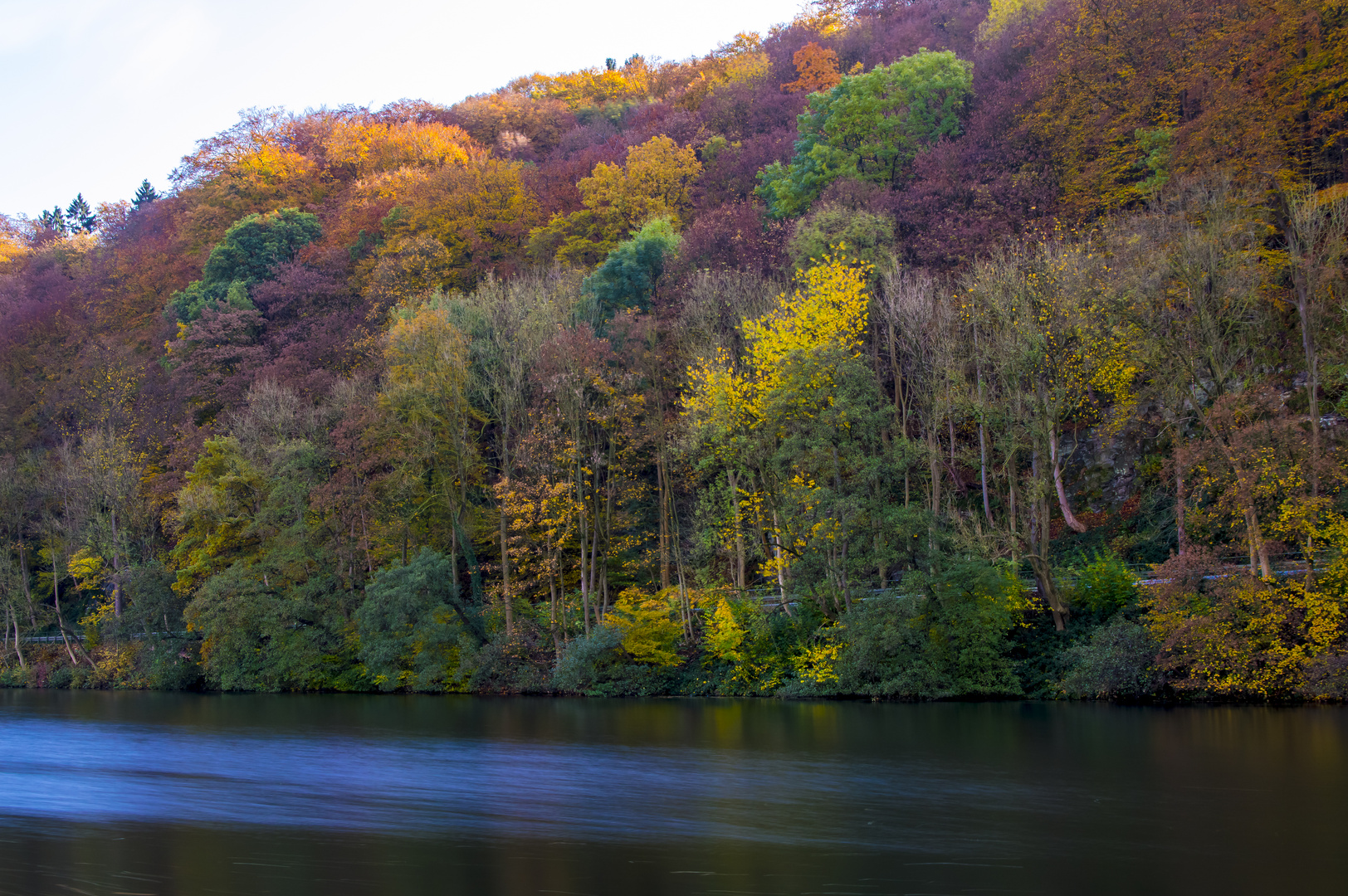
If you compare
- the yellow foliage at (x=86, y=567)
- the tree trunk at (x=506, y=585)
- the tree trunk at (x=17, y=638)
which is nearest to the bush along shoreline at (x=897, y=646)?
the tree trunk at (x=506, y=585)

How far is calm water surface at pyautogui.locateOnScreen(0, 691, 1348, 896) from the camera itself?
1248cm

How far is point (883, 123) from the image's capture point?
148 feet

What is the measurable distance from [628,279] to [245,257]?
Result: 102ft

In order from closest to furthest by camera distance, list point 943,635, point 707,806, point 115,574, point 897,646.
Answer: point 707,806
point 943,635
point 897,646
point 115,574

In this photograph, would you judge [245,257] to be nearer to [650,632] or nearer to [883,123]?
[883,123]

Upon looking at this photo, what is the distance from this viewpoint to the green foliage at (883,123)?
148ft

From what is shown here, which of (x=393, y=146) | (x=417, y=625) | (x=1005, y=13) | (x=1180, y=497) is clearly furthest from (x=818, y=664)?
(x=393, y=146)

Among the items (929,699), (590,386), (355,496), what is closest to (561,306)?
(590,386)

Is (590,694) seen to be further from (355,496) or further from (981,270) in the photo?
(981,270)

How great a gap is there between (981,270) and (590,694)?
19.7 m

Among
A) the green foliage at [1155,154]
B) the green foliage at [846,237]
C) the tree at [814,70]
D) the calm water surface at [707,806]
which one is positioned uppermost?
the tree at [814,70]

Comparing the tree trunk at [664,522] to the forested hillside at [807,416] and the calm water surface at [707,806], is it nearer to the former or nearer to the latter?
the forested hillside at [807,416]

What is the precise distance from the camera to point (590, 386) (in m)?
39.4

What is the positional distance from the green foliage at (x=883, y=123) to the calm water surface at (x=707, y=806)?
25080 mm
